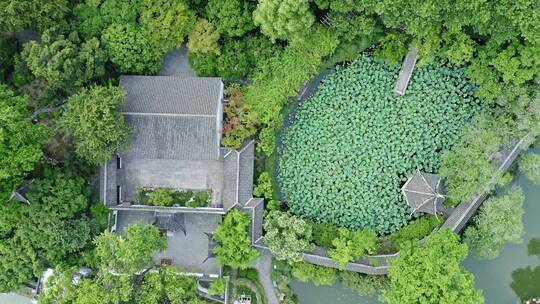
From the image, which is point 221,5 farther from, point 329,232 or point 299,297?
point 299,297

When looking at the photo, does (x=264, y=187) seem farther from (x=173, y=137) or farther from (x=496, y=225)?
(x=496, y=225)

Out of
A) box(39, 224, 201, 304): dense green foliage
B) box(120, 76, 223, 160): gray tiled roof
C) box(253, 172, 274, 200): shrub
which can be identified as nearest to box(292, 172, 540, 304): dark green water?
box(253, 172, 274, 200): shrub

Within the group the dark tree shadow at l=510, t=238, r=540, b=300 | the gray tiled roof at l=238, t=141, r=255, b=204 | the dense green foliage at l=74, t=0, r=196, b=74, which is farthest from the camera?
the dark tree shadow at l=510, t=238, r=540, b=300

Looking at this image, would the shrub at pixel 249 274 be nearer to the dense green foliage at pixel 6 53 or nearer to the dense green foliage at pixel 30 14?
the dense green foliage at pixel 30 14

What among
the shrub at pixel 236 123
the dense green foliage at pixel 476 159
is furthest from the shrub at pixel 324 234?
the dense green foliage at pixel 476 159

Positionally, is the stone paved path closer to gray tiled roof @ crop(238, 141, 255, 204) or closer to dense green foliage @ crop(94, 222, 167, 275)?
gray tiled roof @ crop(238, 141, 255, 204)

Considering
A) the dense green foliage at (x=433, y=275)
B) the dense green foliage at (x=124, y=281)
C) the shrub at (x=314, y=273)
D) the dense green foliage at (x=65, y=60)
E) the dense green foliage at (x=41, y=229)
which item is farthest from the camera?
the shrub at (x=314, y=273)
